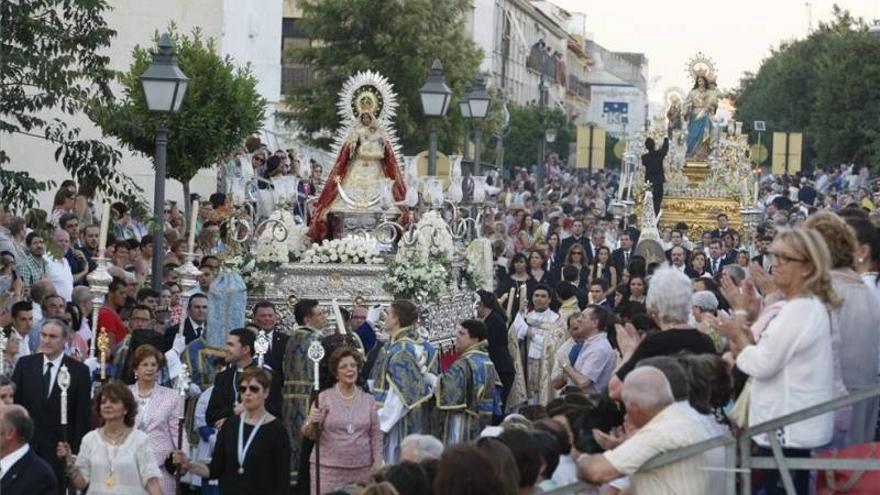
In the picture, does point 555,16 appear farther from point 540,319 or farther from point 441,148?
point 540,319

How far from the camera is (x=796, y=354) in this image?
921 cm

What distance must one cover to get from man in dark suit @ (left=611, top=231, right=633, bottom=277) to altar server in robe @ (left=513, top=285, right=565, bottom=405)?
6395 mm

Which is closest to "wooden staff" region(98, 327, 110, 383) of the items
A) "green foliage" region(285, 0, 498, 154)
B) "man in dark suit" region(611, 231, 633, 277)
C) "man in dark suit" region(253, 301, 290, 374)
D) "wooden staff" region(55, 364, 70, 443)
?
"wooden staff" region(55, 364, 70, 443)

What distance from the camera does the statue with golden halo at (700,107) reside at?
2023 inches

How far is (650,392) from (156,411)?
17.5 ft

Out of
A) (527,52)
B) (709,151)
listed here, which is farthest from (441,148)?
(527,52)

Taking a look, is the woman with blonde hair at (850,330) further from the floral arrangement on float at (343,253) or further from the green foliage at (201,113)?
the green foliage at (201,113)

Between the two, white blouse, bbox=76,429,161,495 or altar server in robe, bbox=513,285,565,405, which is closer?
white blouse, bbox=76,429,161,495

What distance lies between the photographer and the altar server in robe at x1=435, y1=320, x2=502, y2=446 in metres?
15.4

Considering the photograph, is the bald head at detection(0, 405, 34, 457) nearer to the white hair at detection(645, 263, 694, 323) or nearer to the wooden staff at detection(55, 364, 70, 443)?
the wooden staff at detection(55, 364, 70, 443)

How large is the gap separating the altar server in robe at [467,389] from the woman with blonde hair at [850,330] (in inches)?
213

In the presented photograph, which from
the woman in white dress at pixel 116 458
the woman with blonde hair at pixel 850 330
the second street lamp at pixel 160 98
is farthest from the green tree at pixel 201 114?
the woman with blonde hair at pixel 850 330

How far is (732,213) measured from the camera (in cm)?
4656

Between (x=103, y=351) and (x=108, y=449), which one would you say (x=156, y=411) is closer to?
(x=103, y=351)
